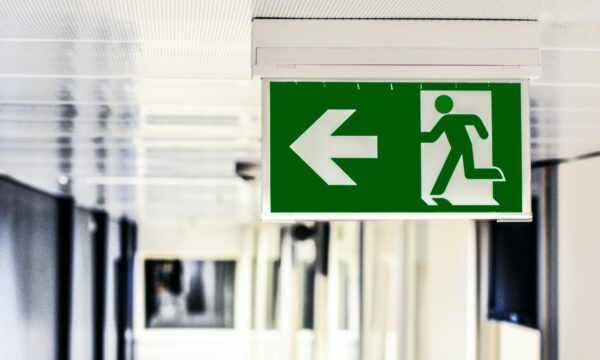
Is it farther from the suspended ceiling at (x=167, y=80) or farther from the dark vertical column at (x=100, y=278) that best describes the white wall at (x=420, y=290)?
the dark vertical column at (x=100, y=278)

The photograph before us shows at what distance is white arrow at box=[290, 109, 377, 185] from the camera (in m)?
2.32

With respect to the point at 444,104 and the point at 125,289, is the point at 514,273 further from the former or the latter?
the point at 125,289

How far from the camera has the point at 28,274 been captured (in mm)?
6039

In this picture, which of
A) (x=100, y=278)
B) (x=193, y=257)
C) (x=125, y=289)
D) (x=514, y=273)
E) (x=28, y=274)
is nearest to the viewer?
(x=514, y=273)

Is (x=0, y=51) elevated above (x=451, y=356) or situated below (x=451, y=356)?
above

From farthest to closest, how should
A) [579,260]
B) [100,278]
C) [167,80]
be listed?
[100,278]
[579,260]
[167,80]

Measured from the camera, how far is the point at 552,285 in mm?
4855

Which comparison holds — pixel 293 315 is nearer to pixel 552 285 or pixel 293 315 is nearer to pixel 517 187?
pixel 552 285

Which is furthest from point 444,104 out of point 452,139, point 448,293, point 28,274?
point 448,293

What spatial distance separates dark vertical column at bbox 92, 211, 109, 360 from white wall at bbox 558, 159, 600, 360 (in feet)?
17.4

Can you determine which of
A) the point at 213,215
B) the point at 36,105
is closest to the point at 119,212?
the point at 213,215

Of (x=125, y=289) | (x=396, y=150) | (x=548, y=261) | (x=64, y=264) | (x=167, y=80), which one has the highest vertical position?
(x=167, y=80)

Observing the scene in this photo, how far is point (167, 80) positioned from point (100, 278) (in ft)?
21.2

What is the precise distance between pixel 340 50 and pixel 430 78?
0.81 feet
